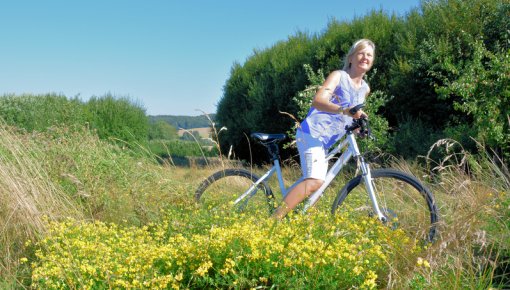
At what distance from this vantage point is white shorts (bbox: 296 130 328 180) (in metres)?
4.54

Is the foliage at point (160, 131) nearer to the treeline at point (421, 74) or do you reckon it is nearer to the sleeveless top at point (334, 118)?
the treeline at point (421, 74)

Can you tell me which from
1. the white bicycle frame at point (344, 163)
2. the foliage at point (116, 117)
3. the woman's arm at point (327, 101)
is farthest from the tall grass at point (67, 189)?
the foliage at point (116, 117)

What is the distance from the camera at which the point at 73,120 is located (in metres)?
16.3

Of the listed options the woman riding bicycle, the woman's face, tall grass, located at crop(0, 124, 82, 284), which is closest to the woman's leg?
the woman riding bicycle

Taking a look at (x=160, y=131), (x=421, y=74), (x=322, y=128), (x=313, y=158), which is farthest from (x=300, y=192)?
(x=160, y=131)

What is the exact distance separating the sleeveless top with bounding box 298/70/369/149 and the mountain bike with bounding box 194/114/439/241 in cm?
10

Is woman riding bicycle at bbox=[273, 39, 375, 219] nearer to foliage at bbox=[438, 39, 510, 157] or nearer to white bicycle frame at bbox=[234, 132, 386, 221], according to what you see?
white bicycle frame at bbox=[234, 132, 386, 221]

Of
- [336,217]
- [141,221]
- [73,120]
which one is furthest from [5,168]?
[73,120]

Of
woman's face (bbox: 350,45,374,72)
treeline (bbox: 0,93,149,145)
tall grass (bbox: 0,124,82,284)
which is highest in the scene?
treeline (bbox: 0,93,149,145)

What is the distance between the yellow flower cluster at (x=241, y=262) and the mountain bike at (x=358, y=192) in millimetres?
494

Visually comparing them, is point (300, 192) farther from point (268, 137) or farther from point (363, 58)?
point (363, 58)

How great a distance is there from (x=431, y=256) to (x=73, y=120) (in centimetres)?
1445

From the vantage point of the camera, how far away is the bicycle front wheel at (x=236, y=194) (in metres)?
5.14

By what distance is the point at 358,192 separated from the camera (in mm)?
5785
